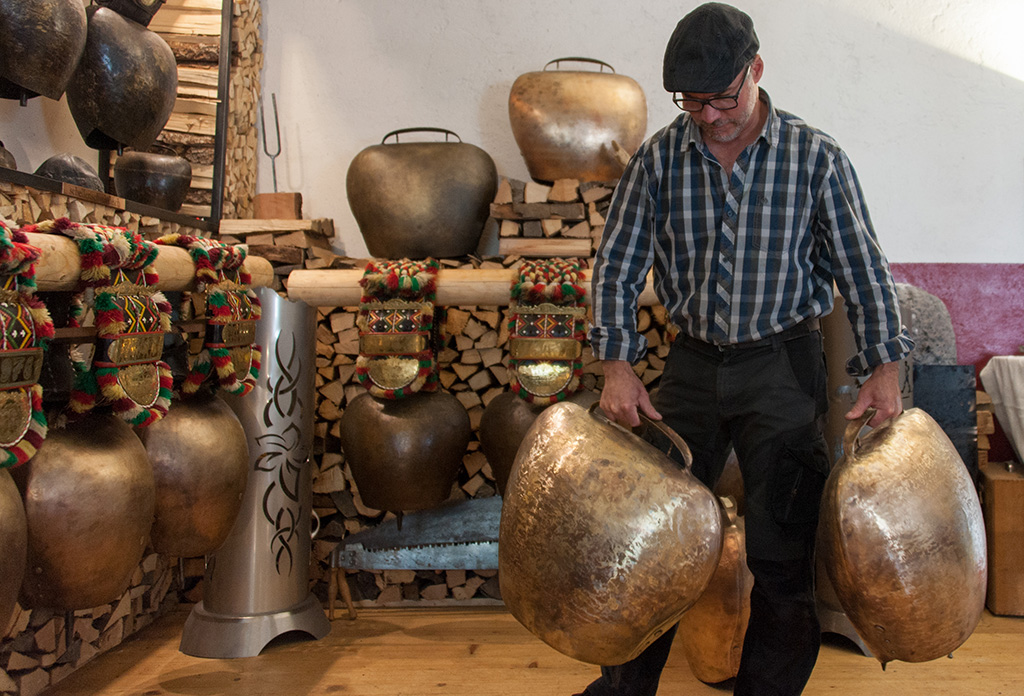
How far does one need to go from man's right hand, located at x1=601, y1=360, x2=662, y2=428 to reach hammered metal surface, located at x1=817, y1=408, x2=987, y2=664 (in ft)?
1.21

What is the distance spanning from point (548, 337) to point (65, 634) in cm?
161

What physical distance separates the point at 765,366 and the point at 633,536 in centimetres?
53

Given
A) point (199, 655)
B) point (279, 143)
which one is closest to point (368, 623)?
point (199, 655)

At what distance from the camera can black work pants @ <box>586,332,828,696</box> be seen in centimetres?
170

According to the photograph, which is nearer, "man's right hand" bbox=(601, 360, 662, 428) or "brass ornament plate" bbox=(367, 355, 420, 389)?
"man's right hand" bbox=(601, 360, 662, 428)

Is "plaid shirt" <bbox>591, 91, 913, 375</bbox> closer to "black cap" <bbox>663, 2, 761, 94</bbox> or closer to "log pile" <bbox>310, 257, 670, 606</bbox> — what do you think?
"black cap" <bbox>663, 2, 761, 94</bbox>

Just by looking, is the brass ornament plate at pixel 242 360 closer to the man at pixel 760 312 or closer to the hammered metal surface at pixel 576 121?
the man at pixel 760 312

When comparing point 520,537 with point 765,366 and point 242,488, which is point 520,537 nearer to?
point 765,366

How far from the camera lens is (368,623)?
2920mm

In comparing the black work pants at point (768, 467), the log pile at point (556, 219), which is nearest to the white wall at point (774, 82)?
the log pile at point (556, 219)

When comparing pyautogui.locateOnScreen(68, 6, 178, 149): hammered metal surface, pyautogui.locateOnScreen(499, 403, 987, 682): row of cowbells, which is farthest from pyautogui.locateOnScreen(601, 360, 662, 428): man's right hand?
pyautogui.locateOnScreen(68, 6, 178, 149): hammered metal surface

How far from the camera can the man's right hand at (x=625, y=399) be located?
64.7 inches

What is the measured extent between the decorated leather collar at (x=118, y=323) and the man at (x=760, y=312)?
0.93 metres

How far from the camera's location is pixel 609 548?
1.36 meters
